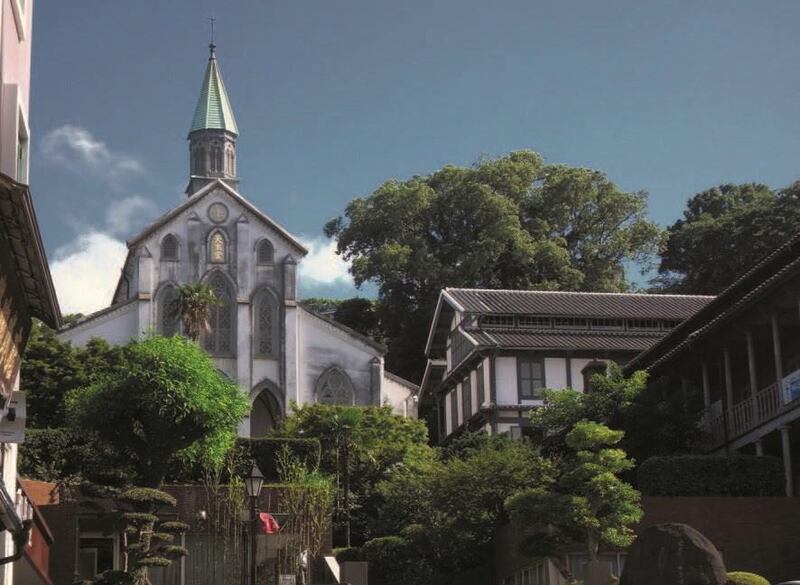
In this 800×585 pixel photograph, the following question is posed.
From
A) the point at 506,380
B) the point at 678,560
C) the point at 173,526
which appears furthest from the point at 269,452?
the point at 678,560

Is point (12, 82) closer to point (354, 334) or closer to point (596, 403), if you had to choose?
point (596, 403)

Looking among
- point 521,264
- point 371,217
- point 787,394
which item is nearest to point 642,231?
point 521,264

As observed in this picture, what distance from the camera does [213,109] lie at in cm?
7975

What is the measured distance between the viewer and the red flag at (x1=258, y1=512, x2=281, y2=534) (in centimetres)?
3267

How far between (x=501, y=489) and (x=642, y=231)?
38.1 meters

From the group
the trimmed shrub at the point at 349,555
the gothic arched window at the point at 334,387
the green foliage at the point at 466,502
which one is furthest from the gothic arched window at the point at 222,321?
the trimmed shrub at the point at 349,555

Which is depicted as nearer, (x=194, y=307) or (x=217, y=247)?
(x=194, y=307)

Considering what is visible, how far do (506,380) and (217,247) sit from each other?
791 inches

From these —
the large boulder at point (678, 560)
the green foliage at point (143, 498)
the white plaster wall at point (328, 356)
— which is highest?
the white plaster wall at point (328, 356)

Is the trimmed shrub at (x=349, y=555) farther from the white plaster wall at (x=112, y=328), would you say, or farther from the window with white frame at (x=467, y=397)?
the white plaster wall at (x=112, y=328)

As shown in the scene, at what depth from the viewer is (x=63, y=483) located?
34.8 meters

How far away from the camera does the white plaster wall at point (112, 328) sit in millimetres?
59938

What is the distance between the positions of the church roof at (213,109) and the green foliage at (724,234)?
2462 centimetres

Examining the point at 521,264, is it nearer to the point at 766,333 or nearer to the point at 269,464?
the point at 269,464
